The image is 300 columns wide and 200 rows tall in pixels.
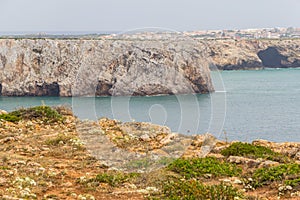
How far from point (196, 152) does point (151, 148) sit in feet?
4.02

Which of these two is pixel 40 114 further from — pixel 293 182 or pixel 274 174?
pixel 293 182

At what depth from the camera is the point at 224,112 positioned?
45.6m

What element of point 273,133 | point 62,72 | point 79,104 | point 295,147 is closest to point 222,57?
point 62,72

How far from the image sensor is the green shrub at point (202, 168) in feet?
35.1

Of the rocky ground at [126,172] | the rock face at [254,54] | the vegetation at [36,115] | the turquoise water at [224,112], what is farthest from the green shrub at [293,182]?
the rock face at [254,54]

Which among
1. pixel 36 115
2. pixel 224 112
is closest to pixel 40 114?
pixel 36 115

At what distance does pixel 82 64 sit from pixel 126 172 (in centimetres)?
5509

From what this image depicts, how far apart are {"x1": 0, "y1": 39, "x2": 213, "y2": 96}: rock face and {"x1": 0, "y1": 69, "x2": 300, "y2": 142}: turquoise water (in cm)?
347

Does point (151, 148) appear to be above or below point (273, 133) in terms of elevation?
above

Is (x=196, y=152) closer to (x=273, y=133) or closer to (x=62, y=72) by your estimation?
(x=273, y=133)

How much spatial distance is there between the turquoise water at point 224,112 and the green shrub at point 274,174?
8962 millimetres

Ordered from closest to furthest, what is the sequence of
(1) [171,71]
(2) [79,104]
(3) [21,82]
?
(2) [79,104] < (1) [171,71] < (3) [21,82]

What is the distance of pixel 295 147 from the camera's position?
14820 mm

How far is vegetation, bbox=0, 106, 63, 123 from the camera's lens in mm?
18203
